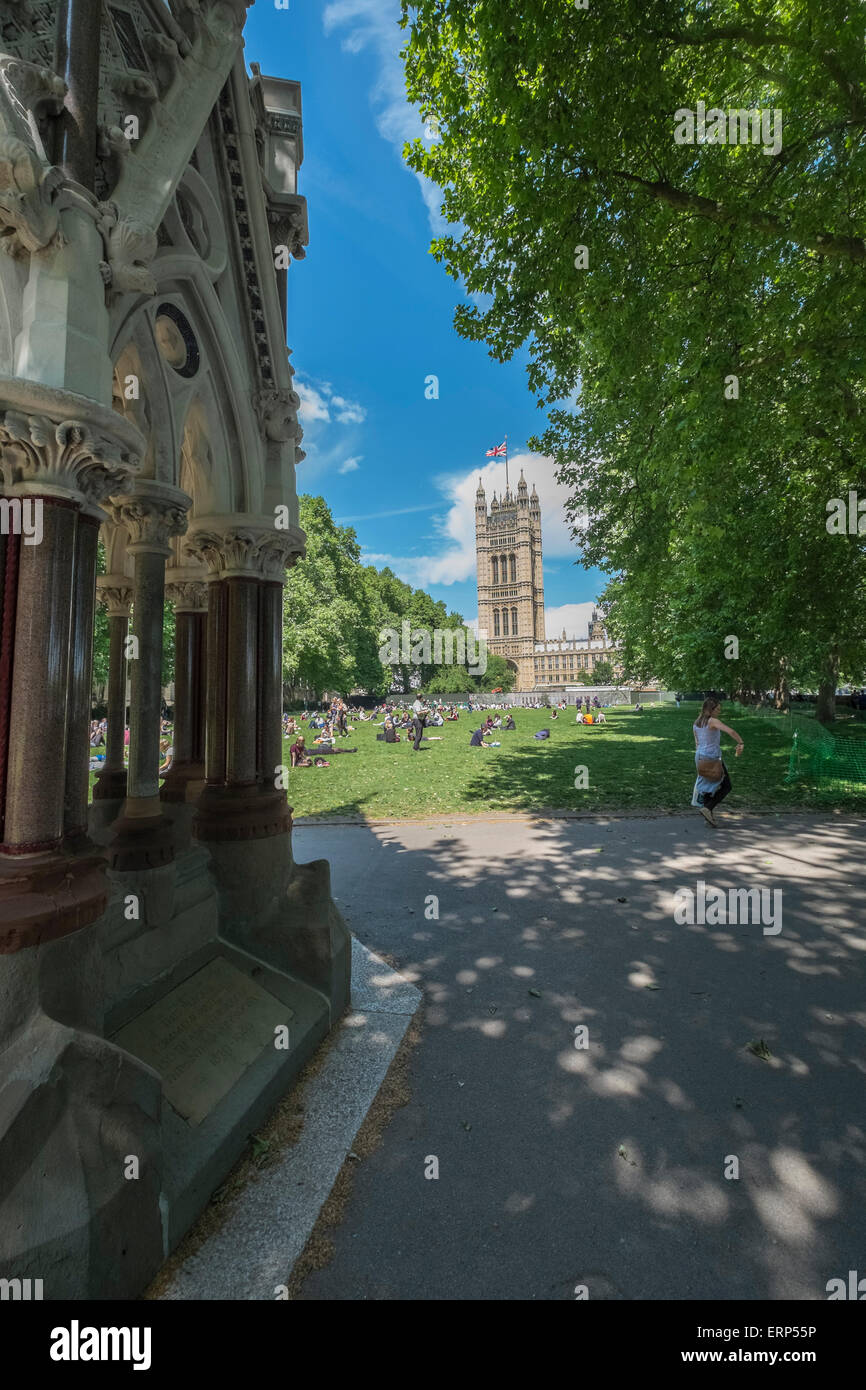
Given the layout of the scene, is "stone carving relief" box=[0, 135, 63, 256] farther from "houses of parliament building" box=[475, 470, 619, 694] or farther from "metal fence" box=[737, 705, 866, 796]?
"houses of parliament building" box=[475, 470, 619, 694]

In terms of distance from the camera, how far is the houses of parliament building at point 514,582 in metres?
133

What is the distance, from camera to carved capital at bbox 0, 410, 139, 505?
245 centimetres

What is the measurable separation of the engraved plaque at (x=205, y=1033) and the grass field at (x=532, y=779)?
776 centimetres

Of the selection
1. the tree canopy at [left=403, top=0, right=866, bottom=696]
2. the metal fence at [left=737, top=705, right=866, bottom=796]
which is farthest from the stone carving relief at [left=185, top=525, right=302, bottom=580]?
the metal fence at [left=737, top=705, right=866, bottom=796]

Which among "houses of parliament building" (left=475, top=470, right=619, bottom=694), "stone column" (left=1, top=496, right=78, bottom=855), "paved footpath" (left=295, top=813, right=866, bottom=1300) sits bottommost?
"paved footpath" (left=295, top=813, right=866, bottom=1300)

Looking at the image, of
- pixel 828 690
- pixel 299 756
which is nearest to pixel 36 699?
pixel 299 756

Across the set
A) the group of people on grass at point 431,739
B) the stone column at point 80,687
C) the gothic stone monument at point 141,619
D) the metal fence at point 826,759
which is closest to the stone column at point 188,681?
the group of people on grass at point 431,739

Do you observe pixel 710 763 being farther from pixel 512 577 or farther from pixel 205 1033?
pixel 512 577

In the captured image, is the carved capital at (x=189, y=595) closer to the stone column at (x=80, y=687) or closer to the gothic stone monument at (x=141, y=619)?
the gothic stone monument at (x=141, y=619)

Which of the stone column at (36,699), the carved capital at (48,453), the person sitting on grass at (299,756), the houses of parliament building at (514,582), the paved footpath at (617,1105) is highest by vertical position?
the houses of parliament building at (514,582)

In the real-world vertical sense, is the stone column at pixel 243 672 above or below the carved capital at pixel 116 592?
below

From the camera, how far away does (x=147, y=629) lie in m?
4.24

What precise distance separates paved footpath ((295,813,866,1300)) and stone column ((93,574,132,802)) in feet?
9.27

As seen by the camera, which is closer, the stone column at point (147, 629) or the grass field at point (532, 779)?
the stone column at point (147, 629)
